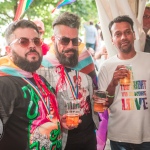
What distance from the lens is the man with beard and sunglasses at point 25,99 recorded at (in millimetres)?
2203

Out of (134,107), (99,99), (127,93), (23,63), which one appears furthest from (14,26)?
(134,107)

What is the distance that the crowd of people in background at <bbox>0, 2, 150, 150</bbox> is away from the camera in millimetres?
2236

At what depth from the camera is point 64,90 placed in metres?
2.77

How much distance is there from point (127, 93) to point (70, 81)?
0.64 metres

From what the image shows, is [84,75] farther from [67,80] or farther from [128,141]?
[128,141]

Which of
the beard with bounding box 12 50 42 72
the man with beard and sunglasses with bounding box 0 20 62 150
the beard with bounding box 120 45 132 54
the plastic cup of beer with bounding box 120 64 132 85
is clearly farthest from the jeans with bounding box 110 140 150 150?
the beard with bounding box 12 50 42 72

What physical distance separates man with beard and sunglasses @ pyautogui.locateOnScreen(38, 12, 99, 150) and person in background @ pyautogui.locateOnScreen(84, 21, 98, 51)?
18.2 feet

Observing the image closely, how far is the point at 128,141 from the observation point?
9.48 ft

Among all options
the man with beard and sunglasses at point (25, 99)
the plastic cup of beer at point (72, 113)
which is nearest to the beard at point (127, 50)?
the plastic cup of beer at point (72, 113)

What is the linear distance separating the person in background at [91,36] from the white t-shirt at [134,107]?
5.59 metres

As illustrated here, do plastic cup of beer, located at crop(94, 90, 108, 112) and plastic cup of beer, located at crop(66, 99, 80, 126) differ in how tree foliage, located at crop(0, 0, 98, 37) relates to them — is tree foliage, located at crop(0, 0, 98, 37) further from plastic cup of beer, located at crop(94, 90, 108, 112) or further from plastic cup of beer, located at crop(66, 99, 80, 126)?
plastic cup of beer, located at crop(66, 99, 80, 126)

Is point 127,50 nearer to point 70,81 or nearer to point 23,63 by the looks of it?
point 70,81

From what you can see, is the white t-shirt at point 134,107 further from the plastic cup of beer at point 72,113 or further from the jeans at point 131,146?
the plastic cup of beer at point 72,113

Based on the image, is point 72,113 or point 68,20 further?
point 68,20
